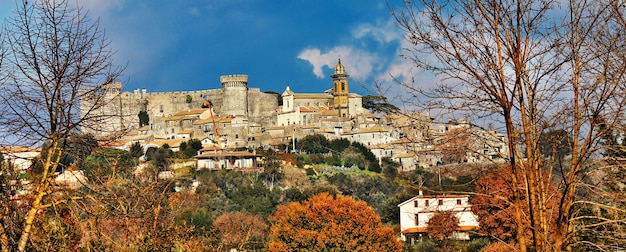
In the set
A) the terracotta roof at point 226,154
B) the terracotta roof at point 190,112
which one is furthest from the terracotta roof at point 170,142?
the terracotta roof at point 190,112

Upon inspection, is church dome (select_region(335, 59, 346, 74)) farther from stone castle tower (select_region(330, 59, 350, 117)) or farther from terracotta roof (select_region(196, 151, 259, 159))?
terracotta roof (select_region(196, 151, 259, 159))

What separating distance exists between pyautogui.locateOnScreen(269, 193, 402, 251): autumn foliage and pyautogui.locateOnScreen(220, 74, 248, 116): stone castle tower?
50.8 meters

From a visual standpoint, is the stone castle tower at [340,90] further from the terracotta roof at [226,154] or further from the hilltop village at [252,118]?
the terracotta roof at [226,154]

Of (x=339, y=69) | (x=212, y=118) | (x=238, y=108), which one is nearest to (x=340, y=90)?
(x=339, y=69)

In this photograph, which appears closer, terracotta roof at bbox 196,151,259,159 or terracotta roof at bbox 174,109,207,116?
terracotta roof at bbox 196,151,259,159

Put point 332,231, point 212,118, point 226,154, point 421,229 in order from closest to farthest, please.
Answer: point 332,231 < point 421,229 < point 226,154 < point 212,118

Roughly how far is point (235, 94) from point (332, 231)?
179 ft

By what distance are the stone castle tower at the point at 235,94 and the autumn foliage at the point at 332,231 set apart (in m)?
50.8

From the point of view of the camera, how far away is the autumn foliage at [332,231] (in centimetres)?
3609

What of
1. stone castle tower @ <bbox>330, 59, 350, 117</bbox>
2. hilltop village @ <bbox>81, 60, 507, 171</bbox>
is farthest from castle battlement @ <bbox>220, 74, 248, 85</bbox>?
stone castle tower @ <bbox>330, 59, 350, 117</bbox>

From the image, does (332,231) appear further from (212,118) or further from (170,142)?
(212,118)

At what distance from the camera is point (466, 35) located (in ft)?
19.6

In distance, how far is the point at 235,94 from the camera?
89750 mm

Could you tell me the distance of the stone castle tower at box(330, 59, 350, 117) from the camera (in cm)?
8781
